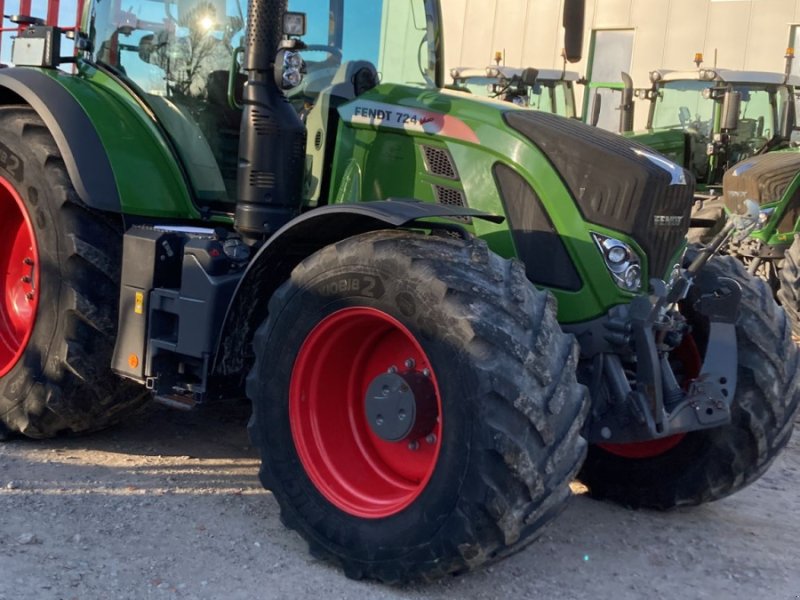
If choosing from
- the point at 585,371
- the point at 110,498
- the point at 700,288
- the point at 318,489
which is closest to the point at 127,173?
the point at 110,498

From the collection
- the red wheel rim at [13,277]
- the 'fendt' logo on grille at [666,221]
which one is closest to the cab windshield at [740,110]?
the 'fendt' logo on grille at [666,221]

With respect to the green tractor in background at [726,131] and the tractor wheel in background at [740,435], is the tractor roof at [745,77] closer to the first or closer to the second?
the green tractor in background at [726,131]

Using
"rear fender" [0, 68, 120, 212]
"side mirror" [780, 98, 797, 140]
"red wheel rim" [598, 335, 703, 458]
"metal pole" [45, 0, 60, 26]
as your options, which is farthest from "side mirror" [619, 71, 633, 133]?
"rear fender" [0, 68, 120, 212]

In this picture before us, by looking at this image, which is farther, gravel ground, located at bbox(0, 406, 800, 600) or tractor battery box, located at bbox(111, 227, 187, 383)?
tractor battery box, located at bbox(111, 227, 187, 383)

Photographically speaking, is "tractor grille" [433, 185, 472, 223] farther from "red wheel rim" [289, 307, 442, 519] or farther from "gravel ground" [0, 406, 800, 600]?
"gravel ground" [0, 406, 800, 600]

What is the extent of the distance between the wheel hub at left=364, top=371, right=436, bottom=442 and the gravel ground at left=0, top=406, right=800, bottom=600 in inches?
20.4

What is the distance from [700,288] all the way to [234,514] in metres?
2.13

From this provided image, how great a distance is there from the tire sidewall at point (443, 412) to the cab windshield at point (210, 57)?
1268 mm

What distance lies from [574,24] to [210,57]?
1654 mm

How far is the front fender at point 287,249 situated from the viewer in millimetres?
3574

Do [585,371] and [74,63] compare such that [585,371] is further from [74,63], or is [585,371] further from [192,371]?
[74,63]

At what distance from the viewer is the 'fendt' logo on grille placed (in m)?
4.03

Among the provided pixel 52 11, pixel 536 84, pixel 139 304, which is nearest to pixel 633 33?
pixel 536 84

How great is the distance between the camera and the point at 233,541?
12.5ft
